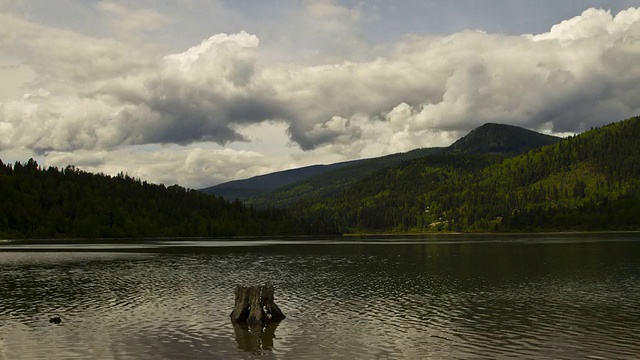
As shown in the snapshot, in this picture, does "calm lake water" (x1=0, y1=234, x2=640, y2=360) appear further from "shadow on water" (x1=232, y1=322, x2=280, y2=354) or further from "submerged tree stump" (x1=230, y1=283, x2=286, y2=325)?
"submerged tree stump" (x1=230, y1=283, x2=286, y2=325)

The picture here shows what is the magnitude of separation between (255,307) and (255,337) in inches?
212

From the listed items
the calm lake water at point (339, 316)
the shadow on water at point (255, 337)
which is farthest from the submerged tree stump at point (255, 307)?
the calm lake water at point (339, 316)

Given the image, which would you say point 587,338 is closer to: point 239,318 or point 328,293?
point 239,318

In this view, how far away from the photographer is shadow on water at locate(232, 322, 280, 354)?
127 feet

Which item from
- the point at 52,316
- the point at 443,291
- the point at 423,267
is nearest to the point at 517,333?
the point at 443,291

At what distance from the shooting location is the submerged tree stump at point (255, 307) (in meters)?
47.4

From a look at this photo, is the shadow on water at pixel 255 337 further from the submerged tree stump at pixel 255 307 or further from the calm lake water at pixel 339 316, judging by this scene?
the submerged tree stump at pixel 255 307

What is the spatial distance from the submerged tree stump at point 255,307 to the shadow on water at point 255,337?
768 millimetres

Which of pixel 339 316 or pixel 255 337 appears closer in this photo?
pixel 255 337

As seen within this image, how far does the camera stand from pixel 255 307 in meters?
47.5

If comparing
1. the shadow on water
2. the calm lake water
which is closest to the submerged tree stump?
the shadow on water

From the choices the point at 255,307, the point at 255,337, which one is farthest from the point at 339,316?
the point at 255,337

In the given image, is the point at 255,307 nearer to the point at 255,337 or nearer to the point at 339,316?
the point at 255,337

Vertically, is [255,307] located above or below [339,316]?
above
